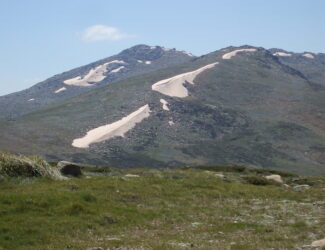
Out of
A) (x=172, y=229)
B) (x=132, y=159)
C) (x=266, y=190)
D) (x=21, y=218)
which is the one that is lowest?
(x=132, y=159)

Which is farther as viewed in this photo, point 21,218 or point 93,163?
point 93,163

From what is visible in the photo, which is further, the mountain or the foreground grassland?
the mountain

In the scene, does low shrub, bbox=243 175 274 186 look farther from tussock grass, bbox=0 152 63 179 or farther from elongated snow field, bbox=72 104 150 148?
elongated snow field, bbox=72 104 150 148

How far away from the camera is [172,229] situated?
19.7 m

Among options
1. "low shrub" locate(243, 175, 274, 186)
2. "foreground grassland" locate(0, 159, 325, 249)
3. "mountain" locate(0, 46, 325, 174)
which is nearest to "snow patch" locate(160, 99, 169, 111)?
"mountain" locate(0, 46, 325, 174)

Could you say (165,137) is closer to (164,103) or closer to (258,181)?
(164,103)

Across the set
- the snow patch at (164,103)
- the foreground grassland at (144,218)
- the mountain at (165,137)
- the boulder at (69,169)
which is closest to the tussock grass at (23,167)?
the foreground grassland at (144,218)

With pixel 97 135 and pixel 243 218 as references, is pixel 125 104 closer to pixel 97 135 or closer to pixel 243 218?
pixel 97 135

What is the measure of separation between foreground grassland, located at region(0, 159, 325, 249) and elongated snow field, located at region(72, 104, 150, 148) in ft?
410

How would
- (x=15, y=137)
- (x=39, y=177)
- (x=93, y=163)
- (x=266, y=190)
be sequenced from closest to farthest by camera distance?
(x=39, y=177)
(x=266, y=190)
(x=93, y=163)
(x=15, y=137)

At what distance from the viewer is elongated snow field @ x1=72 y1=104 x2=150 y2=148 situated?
158 metres

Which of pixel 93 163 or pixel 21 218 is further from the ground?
pixel 21 218

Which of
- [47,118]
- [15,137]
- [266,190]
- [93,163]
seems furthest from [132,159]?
[266,190]

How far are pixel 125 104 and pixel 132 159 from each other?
2031 inches
